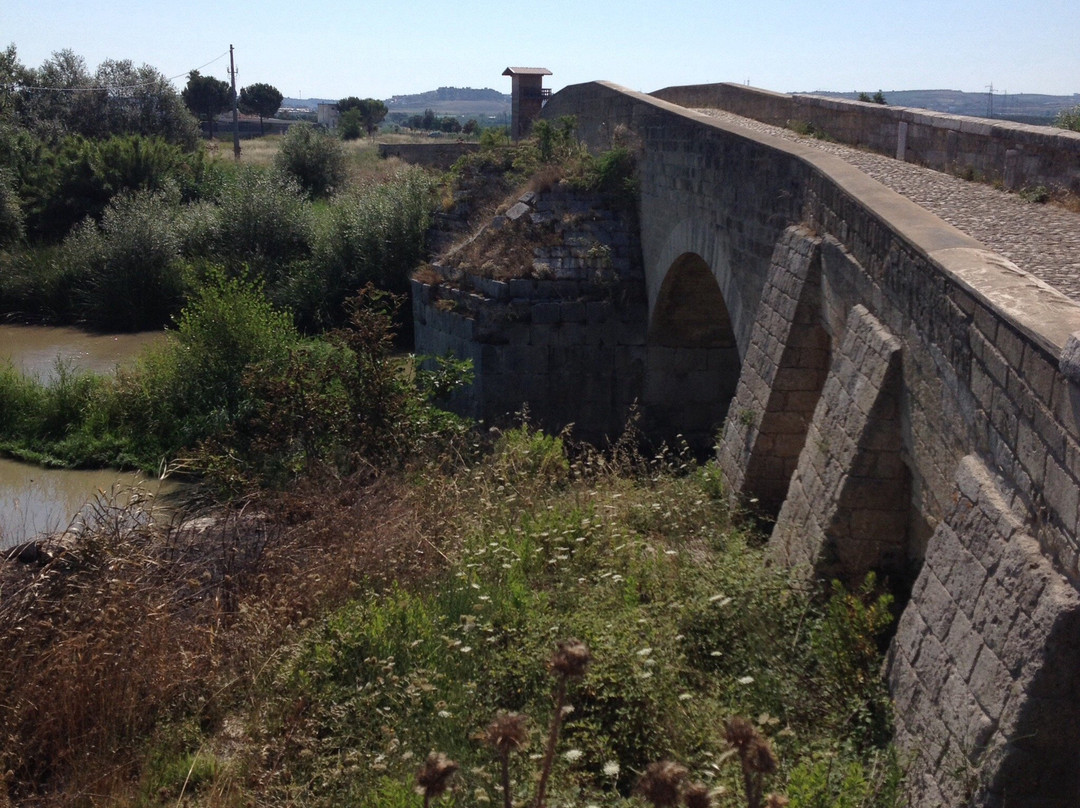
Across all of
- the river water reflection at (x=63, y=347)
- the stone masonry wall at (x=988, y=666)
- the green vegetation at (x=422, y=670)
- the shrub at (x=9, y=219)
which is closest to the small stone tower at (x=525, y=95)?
the river water reflection at (x=63, y=347)

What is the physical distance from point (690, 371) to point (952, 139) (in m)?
5.04

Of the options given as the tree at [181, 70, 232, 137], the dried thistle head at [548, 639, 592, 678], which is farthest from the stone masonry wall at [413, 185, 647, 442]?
the tree at [181, 70, 232, 137]

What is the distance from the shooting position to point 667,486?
26.1ft

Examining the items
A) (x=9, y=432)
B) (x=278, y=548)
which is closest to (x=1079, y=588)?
(x=278, y=548)

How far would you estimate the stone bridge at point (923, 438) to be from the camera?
331cm

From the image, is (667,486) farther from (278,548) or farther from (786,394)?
(278,548)

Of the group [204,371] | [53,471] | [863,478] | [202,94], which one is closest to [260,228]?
[204,371]

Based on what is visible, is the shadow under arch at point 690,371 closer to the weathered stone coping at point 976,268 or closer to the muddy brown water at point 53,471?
the weathered stone coping at point 976,268

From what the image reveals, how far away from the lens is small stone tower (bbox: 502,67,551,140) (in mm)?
25453

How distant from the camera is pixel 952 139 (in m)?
8.26

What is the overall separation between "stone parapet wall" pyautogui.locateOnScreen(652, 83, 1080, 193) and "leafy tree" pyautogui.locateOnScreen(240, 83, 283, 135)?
66075 millimetres

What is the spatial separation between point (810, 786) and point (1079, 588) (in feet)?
4.01

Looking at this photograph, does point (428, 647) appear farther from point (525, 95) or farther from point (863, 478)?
point (525, 95)

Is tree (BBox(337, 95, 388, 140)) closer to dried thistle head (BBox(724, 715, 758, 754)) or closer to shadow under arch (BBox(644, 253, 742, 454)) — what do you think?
shadow under arch (BBox(644, 253, 742, 454))
